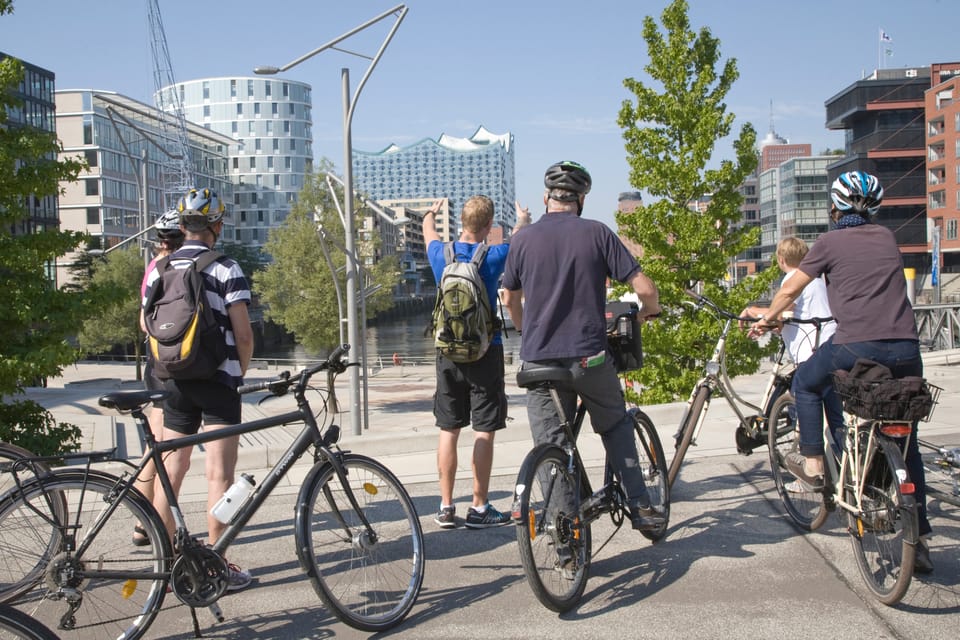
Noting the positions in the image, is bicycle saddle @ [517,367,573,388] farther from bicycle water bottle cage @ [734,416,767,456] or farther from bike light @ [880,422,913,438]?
bicycle water bottle cage @ [734,416,767,456]

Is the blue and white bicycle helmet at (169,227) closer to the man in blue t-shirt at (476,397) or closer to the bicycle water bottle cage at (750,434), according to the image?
the man in blue t-shirt at (476,397)

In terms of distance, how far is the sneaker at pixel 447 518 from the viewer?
217 inches

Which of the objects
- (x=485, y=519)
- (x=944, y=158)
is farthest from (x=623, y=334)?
(x=944, y=158)

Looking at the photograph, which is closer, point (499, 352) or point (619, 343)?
point (619, 343)

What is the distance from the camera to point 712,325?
1516 cm

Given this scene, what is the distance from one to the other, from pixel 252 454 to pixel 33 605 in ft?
12.0

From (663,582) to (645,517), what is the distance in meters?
0.32

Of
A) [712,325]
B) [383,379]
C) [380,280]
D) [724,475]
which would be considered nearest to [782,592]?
[724,475]

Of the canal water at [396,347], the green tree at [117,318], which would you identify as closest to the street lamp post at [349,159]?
the green tree at [117,318]

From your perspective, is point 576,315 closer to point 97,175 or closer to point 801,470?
point 801,470

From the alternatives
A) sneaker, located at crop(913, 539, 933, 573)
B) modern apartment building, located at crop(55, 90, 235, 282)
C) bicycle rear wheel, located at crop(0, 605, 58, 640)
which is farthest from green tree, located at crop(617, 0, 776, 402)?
modern apartment building, located at crop(55, 90, 235, 282)

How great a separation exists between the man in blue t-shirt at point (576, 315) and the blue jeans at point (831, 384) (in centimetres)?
89

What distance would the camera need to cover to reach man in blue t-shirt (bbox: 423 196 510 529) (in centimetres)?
532

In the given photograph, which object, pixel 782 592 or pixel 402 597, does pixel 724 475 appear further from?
pixel 402 597
